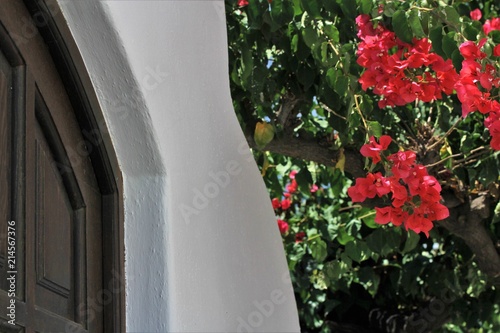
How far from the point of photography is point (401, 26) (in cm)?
268

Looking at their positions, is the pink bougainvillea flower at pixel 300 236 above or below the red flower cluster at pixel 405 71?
above

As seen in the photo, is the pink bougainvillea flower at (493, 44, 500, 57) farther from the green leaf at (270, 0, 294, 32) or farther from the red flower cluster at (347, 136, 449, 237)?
the green leaf at (270, 0, 294, 32)

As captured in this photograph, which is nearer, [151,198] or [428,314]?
[151,198]

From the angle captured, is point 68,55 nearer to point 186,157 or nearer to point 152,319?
point 186,157

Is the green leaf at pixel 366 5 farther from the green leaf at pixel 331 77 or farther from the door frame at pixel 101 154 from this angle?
the door frame at pixel 101 154

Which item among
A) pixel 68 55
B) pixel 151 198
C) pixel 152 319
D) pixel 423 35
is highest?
pixel 423 35

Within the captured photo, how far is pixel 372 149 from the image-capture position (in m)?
2.75

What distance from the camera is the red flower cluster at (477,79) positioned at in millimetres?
2379

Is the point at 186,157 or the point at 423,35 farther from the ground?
the point at 423,35

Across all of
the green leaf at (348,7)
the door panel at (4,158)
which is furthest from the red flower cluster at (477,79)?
the door panel at (4,158)

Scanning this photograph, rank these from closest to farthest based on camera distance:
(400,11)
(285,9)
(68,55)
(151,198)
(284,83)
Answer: (68,55), (151,198), (400,11), (285,9), (284,83)

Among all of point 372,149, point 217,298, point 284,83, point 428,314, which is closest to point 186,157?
point 217,298

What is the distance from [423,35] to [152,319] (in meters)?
1.25

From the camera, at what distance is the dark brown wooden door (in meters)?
1.58
